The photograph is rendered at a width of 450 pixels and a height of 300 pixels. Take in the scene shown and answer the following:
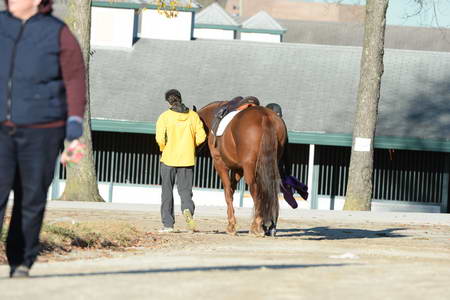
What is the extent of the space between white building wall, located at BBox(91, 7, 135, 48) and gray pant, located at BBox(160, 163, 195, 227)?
21.1 metres

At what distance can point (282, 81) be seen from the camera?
34688mm

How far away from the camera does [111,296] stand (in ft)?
24.3

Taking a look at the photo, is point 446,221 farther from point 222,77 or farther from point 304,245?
point 222,77

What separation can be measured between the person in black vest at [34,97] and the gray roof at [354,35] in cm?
6090

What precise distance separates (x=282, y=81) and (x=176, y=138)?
18565 mm

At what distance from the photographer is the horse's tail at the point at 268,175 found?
50.2 ft

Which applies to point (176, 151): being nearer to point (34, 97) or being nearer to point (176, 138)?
point (176, 138)

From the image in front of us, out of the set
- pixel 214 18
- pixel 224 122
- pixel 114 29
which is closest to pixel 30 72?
pixel 224 122

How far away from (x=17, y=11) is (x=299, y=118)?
79.6 feet

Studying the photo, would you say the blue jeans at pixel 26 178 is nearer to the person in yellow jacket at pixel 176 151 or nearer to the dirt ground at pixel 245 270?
the dirt ground at pixel 245 270

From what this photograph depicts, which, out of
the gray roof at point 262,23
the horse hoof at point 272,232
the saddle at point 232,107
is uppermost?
the gray roof at point 262,23

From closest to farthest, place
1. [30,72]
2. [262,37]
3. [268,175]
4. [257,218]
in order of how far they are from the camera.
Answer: [30,72], [268,175], [257,218], [262,37]

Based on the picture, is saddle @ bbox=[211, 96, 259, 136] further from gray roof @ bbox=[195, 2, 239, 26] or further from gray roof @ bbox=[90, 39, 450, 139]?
gray roof @ bbox=[195, 2, 239, 26]

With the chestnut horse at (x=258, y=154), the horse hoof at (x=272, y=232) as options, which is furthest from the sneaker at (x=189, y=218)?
the horse hoof at (x=272, y=232)
